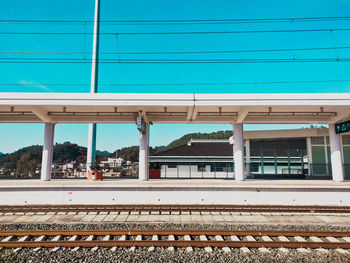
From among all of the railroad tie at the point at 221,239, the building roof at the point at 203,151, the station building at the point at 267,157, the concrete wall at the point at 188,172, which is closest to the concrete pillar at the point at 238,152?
the station building at the point at 267,157

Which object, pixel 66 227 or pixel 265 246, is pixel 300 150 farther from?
pixel 66 227

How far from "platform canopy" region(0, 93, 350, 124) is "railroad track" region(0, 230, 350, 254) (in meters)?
6.99

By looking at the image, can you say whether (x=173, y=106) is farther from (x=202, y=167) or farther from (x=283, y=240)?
(x=202, y=167)

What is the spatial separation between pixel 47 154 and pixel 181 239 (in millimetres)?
11432

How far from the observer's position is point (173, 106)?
12102 mm

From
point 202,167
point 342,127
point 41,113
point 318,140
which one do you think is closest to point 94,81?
point 41,113

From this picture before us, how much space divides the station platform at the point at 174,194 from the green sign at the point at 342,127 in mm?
3953

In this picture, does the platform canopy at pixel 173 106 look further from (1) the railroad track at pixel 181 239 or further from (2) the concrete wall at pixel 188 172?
(2) the concrete wall at pixel 188 172

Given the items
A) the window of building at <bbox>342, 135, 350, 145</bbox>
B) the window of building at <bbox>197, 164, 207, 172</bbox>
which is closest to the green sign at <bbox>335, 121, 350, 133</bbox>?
the window of building at <bbox>342, 135, 350, 145</bbox>

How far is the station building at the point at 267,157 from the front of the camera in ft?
65.5

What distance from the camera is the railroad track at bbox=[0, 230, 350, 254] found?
5.67 meters

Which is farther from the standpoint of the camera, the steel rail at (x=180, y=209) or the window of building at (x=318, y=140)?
the window of building at (x=318, y=140)

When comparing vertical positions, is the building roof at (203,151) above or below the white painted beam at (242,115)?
below

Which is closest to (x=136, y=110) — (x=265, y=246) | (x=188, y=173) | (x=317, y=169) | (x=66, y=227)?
(x=66, y=227)
